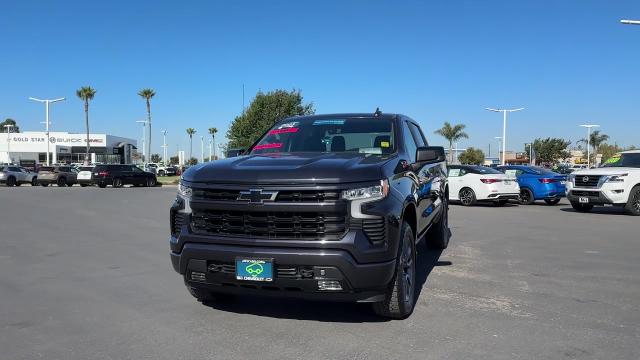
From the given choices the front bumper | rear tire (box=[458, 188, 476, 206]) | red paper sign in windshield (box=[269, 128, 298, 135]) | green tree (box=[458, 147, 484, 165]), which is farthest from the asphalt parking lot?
green tree (box=[458, 147, 484, 165])

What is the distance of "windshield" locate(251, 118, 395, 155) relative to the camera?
18.2 ft

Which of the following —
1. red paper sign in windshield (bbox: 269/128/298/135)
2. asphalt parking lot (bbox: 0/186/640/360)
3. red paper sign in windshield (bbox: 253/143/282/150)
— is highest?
red paper sign in windshield (bbox: 269/128/298/135)

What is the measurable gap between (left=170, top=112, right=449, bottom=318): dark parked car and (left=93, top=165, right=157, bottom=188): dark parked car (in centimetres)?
3395

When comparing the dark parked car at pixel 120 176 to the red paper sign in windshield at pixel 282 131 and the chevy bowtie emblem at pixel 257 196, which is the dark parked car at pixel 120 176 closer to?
the red paper sign in windshield at pixel 282 131

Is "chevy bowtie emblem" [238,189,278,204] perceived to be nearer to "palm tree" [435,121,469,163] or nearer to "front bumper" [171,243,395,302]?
"front bumper" [171,243,395,302]

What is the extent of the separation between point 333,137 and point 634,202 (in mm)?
12651

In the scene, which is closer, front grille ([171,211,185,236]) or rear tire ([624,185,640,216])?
front grille ([171,211,185,236])

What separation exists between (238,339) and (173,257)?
0.91 m

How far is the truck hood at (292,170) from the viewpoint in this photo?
4082 mm

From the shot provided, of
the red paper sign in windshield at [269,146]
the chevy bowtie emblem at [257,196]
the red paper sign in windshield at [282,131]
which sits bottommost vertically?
the chevy bowtie emblem at [257,196]

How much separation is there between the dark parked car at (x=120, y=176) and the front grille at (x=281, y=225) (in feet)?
113

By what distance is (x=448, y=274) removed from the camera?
6.73 m

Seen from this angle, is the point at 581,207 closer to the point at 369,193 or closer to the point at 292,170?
the point at 369,193

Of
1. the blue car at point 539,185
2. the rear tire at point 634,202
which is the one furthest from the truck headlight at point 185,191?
the blue car at point 539,185
